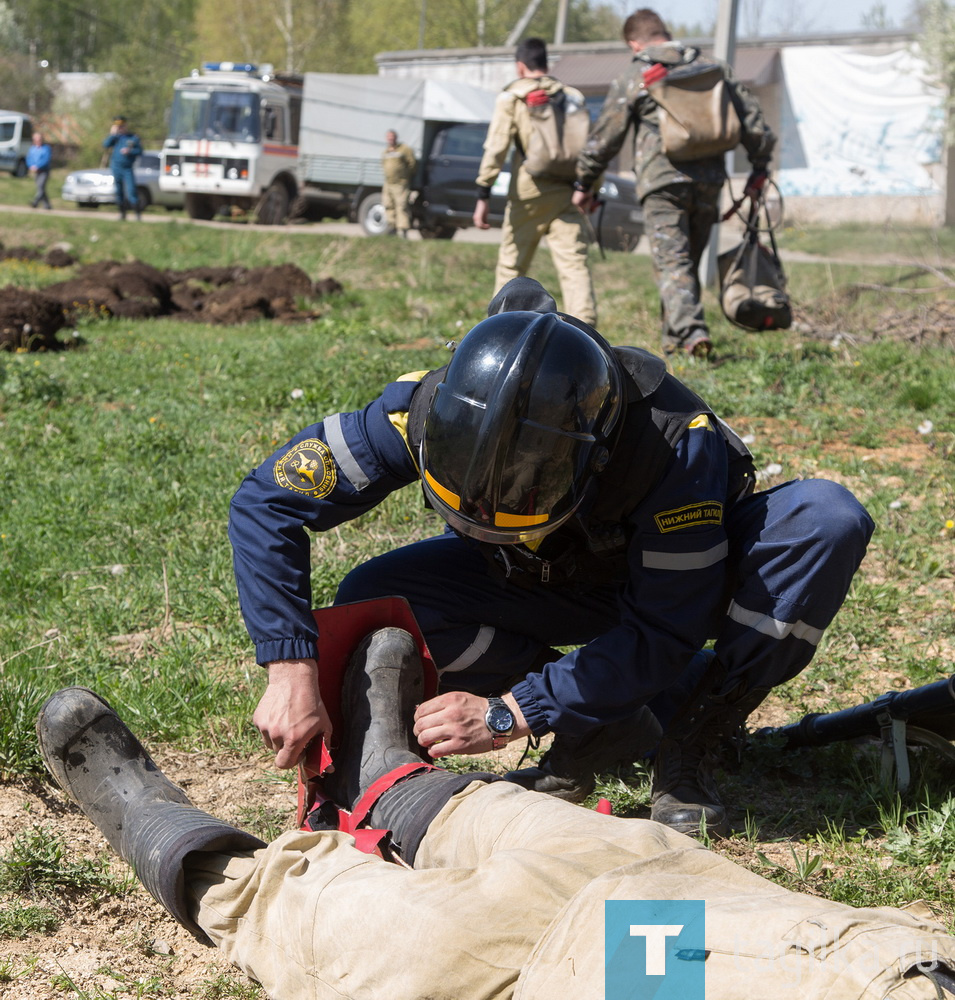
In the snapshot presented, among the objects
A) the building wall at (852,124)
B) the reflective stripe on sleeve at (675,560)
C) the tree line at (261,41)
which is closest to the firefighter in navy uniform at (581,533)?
the reflective stripe on sleeve at (675,560)

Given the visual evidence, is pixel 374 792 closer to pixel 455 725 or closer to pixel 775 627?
pixel 455 725

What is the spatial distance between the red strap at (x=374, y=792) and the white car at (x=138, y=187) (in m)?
21.6

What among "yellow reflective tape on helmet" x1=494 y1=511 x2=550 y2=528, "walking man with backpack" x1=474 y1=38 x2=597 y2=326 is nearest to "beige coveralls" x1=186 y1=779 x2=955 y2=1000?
"yellow reflective tape on helmet" x1=494 y1=511 x2=550 y2=528

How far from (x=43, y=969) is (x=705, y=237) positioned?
585cm

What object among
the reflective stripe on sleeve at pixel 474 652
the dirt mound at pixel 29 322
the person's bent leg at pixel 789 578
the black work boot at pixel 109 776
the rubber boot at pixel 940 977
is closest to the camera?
the rubber boot at pixel 940 977

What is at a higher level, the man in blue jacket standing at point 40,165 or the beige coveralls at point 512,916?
the man in blue jacket standing at point 40,165

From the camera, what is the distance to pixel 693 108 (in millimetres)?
6273

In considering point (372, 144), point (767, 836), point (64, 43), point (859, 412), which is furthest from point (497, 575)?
point (64, 43)

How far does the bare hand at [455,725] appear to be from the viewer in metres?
2.16

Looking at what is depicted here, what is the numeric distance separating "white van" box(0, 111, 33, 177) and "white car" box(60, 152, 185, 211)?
1182cm

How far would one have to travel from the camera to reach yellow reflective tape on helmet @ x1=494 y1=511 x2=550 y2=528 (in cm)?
205

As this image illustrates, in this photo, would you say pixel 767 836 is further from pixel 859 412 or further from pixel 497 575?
pixel 859 412

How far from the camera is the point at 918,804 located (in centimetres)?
249

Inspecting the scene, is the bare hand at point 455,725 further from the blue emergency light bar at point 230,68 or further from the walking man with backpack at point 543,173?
the blue emergency light bar at point 230,68
